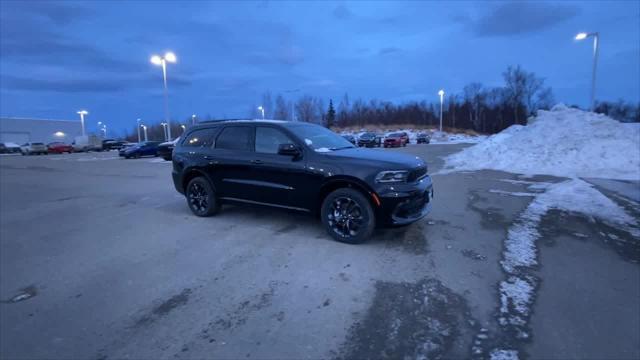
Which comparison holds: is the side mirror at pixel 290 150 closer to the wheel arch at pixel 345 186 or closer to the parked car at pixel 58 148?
the wheel arch at pixel 345 186

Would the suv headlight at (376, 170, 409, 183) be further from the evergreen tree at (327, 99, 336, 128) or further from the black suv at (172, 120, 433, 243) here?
the evergreen tree at (327, 99, 336, 128)

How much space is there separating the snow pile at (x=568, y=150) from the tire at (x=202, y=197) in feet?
37.6

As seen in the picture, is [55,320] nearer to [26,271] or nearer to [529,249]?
[26,271]

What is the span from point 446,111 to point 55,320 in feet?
310

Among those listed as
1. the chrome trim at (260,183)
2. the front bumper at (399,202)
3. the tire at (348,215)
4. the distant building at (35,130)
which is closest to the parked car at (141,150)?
the chrome trim at (260,183)

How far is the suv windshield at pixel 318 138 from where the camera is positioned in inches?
237

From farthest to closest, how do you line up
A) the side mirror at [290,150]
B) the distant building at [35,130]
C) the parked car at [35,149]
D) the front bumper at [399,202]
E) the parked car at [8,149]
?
the distant building at [35,130], the parked car at [8,149], the parked car at [35,149], the side mirror at [290,150], the front bumper at [399,202]

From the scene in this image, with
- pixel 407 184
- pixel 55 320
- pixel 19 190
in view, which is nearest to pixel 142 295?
pixel 55 320

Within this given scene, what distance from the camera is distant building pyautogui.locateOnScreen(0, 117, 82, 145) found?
76.3 m

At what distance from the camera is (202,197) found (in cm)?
729

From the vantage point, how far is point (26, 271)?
16.1 feet

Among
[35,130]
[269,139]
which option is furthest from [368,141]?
[35,130]

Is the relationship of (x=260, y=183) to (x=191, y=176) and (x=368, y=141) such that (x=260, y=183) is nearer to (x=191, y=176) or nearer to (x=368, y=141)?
(x=191, y=176)

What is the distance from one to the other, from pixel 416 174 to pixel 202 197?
4263 millimetres
